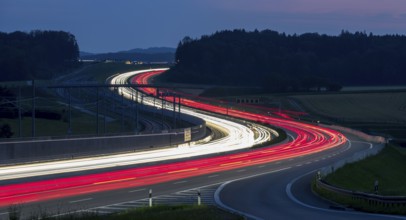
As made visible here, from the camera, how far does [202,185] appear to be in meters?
38.8

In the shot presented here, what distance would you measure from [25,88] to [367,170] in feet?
185

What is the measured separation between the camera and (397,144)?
289 ft

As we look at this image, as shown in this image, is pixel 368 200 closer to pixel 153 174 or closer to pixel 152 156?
pixel 153 174

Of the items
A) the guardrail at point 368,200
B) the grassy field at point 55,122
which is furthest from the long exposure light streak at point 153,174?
the grassy field at point 55,122

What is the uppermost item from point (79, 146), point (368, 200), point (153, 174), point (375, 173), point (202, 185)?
point (368, 200)

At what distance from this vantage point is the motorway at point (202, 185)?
30406mm

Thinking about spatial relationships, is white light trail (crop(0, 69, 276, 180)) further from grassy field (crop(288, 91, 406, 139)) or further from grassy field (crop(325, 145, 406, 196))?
grassy field (crop(288, 91, 406, 139))

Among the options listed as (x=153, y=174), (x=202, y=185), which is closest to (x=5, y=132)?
(x=153, y=174)

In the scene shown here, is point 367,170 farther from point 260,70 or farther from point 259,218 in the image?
point 260,70

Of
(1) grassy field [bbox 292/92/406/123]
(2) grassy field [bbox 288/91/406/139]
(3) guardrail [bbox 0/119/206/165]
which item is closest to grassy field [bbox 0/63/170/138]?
(3) guardrail [bbox 0/119/206/165]

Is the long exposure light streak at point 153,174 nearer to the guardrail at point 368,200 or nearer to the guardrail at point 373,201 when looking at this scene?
the guardrail at point 368,200

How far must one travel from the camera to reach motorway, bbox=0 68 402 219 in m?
30.4

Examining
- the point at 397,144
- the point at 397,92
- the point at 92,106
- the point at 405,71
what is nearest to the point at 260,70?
the point at 405,71

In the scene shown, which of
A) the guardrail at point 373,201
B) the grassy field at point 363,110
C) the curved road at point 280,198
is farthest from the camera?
the grassy field at point 363,110
